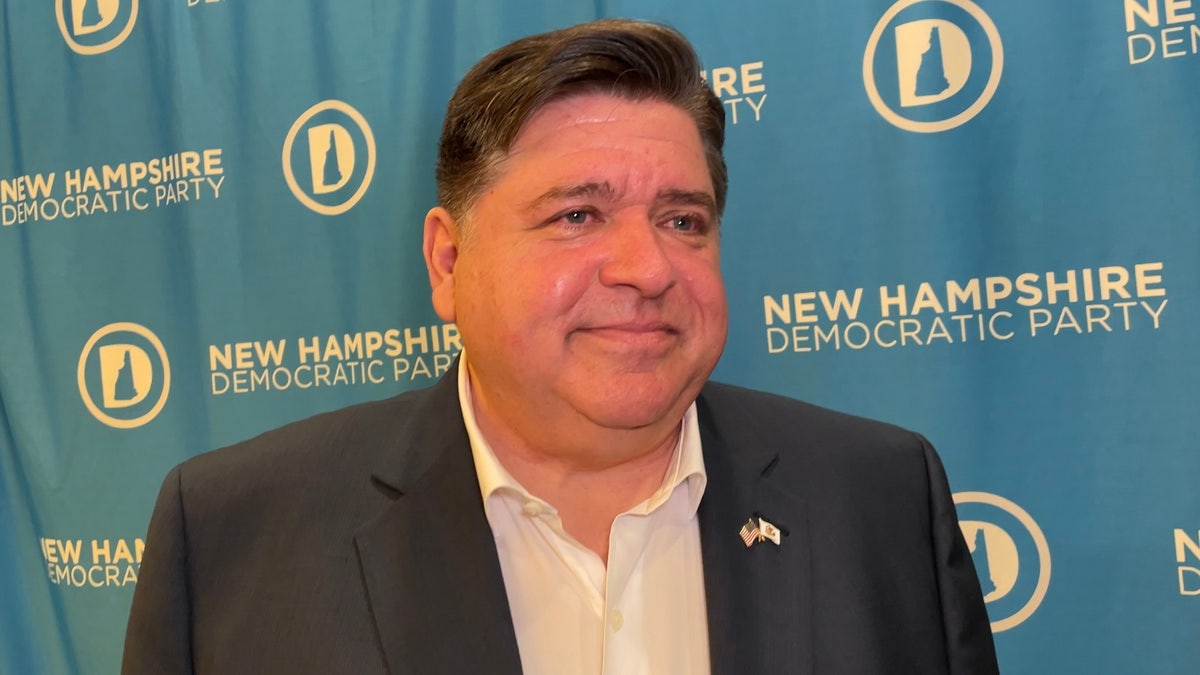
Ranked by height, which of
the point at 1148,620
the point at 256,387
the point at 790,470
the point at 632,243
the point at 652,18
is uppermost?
the point at 652,18

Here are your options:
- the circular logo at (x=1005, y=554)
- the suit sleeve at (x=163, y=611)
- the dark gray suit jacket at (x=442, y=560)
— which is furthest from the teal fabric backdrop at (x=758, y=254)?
the suit sleeve at (x=163, y=611)

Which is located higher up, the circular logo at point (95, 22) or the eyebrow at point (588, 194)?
the circular logo at point (95, 22)

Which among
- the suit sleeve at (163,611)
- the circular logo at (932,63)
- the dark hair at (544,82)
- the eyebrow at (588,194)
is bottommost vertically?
the suit sleeve at (163,611)

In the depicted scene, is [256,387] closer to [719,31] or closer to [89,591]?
[89,591]

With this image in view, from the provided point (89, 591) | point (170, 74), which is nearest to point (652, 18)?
point (170, 74)

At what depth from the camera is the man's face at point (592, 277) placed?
4.77ft

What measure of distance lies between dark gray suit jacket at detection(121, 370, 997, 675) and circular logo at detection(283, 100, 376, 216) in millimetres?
1246

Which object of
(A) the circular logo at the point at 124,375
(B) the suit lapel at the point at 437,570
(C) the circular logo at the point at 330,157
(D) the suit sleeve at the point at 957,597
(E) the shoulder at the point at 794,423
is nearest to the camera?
(B) the suit lapel at the point at 437,570

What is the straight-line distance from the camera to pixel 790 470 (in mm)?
1667

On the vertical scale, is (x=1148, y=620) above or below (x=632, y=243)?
below

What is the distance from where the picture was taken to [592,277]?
→ 146cm

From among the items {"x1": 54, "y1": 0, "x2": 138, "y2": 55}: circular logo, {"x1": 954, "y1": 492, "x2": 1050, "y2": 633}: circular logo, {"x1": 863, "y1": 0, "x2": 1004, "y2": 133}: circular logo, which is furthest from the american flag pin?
{"x1": 54, "y1": 0, "x2": 138, "y2": 55}: circular logo

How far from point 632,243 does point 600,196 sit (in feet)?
0.27

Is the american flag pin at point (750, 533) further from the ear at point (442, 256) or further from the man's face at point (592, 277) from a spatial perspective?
the ear at point (442, 256)
